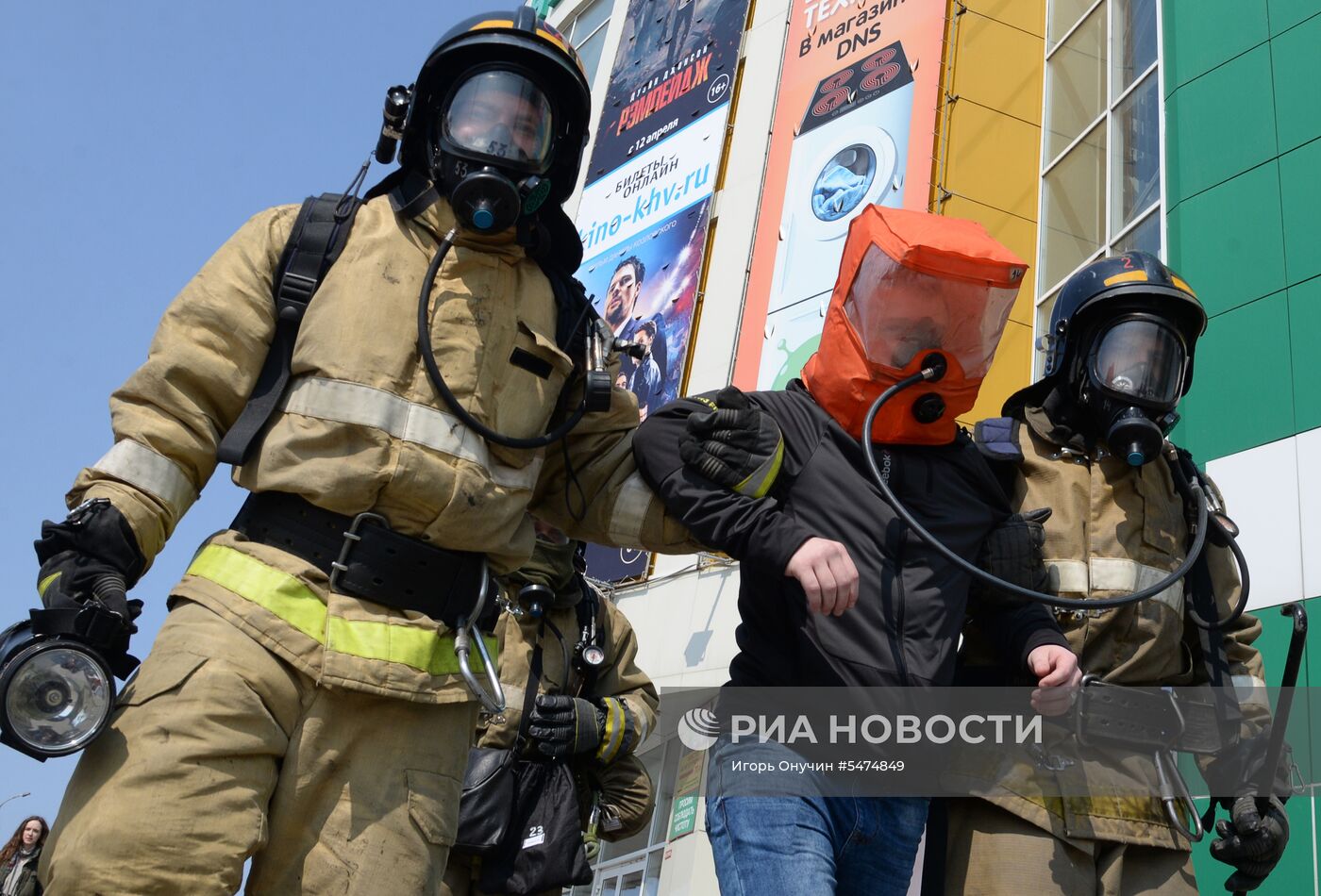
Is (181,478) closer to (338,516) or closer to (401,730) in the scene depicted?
(338,516)

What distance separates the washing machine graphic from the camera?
47.2 feet

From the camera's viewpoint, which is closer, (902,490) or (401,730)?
(401,730)

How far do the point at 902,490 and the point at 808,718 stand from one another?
0.67 m

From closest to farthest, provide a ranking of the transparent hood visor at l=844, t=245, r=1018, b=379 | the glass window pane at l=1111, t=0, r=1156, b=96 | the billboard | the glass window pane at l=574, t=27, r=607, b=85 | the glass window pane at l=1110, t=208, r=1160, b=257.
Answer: the transparent hood visor at l=844, t=245, r=1018, b=379, the glass window pane at l=1110, t=208, r=1160, b=257, the glass window pane at l=1111, t=0, r=1156, b=96, the billboard, the glass window pane at l=574, t=27, r=607, b=85

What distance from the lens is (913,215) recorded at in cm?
346

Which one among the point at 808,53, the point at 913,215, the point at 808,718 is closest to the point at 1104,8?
the point at 808,53

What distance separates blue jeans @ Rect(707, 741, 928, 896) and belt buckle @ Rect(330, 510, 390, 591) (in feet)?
3.63

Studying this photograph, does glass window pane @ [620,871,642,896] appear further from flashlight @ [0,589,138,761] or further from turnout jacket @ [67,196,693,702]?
flashlight @ [0,589,138,761]

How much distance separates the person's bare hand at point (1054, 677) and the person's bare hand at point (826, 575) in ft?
1.95

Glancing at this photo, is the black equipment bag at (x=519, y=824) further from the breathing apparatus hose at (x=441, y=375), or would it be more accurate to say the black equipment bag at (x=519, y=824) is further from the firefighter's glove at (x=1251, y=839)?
the firefighter's glove at (x=1251, y=839)

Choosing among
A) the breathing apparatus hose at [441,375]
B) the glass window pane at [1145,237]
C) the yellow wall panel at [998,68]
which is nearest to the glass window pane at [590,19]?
the yellow wall panel at [998,68]

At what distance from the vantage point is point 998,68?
1451 centimetres

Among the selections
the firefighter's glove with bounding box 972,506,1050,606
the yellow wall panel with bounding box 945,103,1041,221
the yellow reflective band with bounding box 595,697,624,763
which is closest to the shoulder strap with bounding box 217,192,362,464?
the firefighter's glove with bounding box 972,506,1050,606

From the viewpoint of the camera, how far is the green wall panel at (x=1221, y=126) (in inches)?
365
